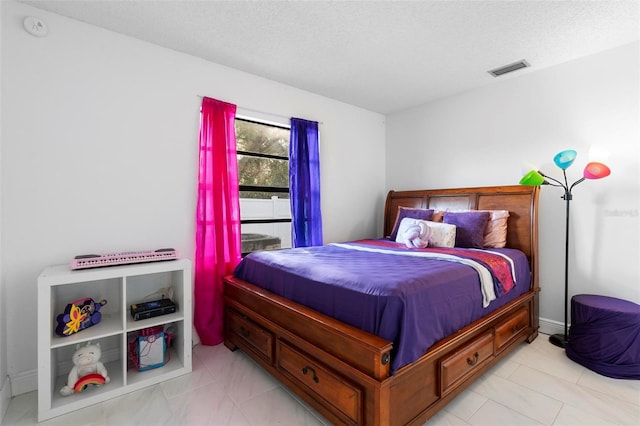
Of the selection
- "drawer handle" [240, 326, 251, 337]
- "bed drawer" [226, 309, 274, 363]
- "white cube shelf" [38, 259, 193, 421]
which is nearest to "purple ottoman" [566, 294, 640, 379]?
"bed drawer" [226, 309, 274, 363]

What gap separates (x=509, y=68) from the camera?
2.93m

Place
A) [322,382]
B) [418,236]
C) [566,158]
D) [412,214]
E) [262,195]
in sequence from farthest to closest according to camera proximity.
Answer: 1. [412,214]
2. [262,195]
3. [418,236]
4. [566,158]
5. [322,382]

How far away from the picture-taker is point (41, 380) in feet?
5.68

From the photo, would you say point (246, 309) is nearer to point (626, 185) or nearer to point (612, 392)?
point (612, 392)

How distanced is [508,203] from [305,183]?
210 cm

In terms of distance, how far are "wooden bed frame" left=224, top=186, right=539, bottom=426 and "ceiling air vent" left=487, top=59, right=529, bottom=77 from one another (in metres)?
1.18

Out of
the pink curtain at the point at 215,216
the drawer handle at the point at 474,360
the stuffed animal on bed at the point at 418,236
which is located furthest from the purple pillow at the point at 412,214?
the pink curtain at the point at 215,216

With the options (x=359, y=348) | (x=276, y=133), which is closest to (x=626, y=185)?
(x=359, y=348)

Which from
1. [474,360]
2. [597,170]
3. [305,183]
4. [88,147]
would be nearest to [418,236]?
[474,360]

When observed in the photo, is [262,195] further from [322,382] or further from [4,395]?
[4,395]

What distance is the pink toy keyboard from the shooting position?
6.43 feet

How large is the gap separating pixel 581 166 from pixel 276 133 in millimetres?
2994

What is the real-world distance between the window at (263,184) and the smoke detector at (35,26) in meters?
1.51

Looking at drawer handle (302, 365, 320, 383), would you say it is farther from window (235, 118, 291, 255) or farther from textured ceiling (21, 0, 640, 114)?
textured ceiling (21, 0, 640, 114)
